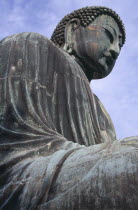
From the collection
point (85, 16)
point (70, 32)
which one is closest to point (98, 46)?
point (70, 32)

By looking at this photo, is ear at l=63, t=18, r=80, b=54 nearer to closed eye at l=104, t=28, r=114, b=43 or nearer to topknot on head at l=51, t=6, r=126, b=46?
topknot on head at l=51, t=6, r=126, b=46

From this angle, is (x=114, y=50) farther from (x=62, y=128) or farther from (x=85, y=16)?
(x=62, y=128)

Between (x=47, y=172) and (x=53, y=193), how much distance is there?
0.72 ft

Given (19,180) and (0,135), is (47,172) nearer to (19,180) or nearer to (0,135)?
(19,180)

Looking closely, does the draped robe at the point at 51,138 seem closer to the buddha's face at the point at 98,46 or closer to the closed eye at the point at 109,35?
the buddha's face at the point at 98,46

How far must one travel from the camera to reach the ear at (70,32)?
7.64 metres

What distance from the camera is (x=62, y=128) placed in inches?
243

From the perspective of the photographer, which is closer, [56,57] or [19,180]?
[19,180]

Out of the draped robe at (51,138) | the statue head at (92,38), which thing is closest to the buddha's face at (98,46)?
the statue head at (92,38)

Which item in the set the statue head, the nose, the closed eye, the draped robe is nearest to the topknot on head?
the statue head

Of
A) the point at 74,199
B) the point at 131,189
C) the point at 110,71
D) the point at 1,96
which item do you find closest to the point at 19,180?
the point at 74,199

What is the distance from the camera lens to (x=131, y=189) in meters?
4.20

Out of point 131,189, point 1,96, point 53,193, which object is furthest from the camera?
point 1,96

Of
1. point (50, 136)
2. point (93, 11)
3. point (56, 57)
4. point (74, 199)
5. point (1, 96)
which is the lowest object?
point (74, 199)
